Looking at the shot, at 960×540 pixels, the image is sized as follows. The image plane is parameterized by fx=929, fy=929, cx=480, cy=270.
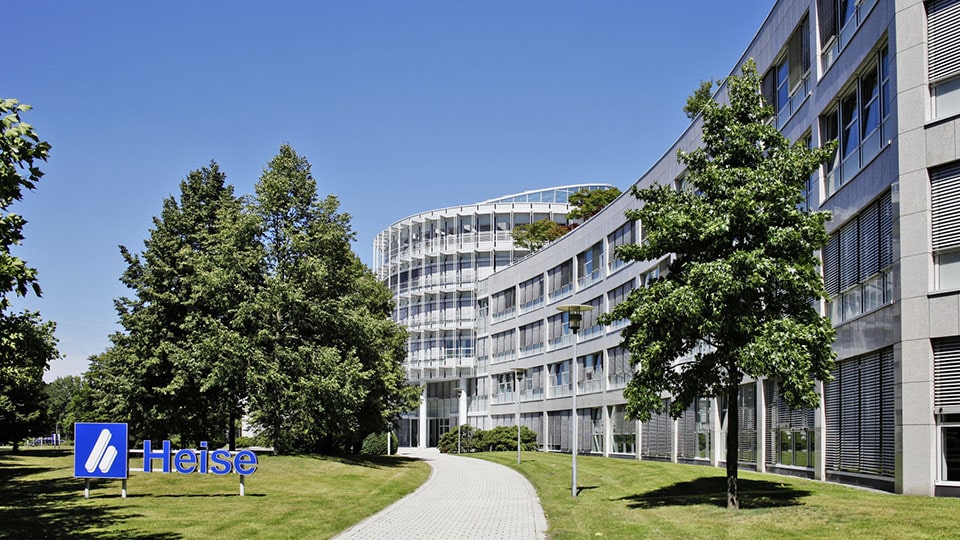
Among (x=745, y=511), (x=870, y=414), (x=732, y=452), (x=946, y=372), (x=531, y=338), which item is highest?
(x=531, y=338)

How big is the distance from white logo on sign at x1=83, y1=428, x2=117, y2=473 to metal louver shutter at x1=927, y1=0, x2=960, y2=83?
820 inches

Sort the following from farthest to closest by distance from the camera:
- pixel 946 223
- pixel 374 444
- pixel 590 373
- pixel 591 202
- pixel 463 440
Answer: pixel 591 202 → pixel 463 440 → pixel 374 444 → pixel 590 373 → pixel 946 223

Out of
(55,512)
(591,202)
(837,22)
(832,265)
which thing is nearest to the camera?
(55,512)

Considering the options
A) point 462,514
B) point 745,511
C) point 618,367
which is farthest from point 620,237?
point 745,511

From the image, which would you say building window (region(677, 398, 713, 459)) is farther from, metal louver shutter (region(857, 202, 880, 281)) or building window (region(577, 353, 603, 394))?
metal louver shutter (region(857, 202, 880, 281))

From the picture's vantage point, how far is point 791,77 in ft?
97.3

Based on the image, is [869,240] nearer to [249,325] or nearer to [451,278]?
[249,325]

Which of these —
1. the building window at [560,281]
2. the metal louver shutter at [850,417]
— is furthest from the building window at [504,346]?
the metal louver shutter at [850,417]

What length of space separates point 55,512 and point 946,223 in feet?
65.0

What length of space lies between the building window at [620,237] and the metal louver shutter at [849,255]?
2186 centimetres

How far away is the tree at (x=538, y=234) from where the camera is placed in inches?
3194

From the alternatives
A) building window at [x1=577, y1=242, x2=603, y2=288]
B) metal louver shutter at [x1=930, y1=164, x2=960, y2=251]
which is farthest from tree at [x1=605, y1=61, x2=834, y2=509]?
building window at [x1=577, y1=242, x2=603, y2=288]

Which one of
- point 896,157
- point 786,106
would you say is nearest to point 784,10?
point 786,106

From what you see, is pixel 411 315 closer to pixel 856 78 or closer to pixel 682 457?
pixel 682 457
